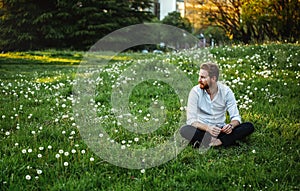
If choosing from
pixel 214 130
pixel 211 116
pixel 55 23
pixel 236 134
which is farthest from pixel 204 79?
pixel 55 23

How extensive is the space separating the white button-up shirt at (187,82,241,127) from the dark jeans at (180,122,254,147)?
130 mm

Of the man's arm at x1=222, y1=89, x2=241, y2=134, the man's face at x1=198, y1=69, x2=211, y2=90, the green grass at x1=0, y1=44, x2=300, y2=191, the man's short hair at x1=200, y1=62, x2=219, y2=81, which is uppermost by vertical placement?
the man's short hair at x1=200, y1=62, x2=219, y2=81

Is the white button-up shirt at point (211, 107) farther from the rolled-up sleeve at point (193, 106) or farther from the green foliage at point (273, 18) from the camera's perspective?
the green foliage at point (273, 18)

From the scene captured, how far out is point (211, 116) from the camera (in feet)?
16.0

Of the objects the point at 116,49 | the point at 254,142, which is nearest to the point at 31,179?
the point at 254,142

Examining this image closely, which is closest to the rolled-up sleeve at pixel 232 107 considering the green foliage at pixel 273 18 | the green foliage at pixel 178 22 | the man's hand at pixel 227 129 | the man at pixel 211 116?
the man at pixel 211 116

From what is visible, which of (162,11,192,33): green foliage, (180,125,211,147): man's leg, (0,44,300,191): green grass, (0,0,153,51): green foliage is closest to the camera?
(0,44,300,191): green grass

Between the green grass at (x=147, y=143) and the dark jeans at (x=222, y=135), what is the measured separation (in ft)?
0.42

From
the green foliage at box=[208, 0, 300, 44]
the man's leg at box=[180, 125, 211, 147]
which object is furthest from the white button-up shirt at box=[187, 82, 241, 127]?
the green foliage at box=[208, 0, 300, 44]

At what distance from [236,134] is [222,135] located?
184mm

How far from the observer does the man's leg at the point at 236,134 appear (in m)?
4.61

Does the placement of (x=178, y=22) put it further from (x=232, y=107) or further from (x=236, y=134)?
(x=236, y=134)

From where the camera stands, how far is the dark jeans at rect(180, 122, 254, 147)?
15.1ft

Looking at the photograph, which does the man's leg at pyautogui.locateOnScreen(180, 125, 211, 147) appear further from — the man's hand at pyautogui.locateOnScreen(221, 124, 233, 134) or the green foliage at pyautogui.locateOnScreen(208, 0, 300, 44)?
the green foliage at pyautogui.locateOnScreen(208, 0, 300, 44)
